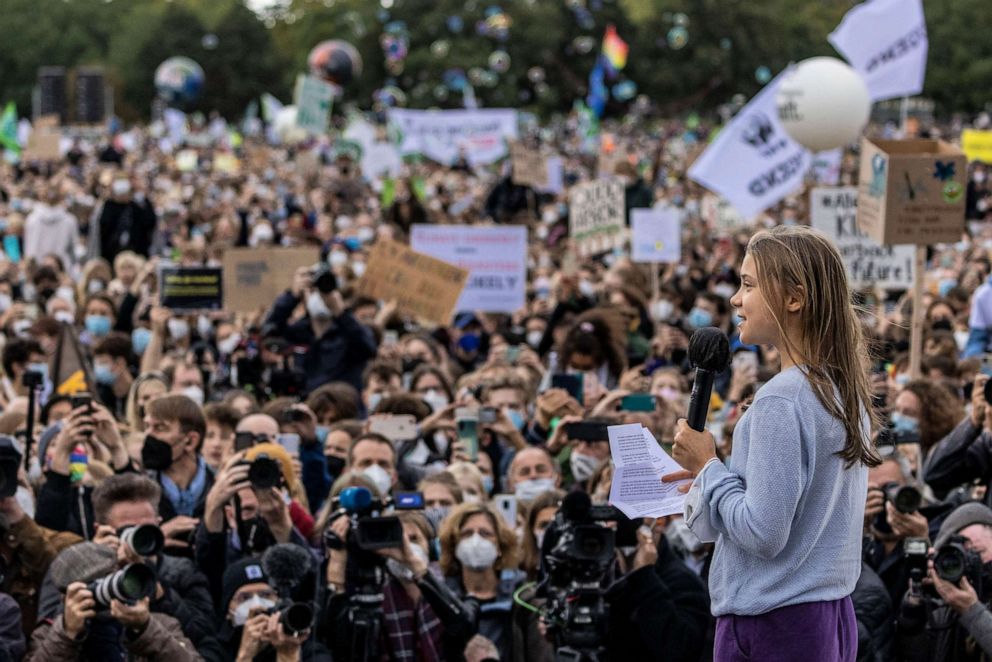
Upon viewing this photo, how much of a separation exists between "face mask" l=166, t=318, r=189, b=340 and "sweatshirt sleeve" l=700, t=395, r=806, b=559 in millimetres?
8851

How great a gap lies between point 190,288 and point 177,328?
0.28 meters

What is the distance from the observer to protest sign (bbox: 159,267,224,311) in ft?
39.8

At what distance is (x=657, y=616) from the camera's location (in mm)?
6023

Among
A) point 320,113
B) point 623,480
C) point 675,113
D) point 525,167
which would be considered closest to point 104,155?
point 320,113

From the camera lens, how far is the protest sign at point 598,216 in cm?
1581

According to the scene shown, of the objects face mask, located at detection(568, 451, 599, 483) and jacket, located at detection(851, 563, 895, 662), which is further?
face mask, located at detection(568, 451, 599, 483)

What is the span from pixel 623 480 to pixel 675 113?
72597 millimetres

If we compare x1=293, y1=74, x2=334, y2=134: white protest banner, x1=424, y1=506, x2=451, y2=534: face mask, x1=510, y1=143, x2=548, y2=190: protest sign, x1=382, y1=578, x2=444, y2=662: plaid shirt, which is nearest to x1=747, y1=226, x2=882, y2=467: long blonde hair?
x1=382, y1=578, x2=444, y2=662: plaid shirt

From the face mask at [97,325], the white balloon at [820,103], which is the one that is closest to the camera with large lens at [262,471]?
the face mask at [97,325]

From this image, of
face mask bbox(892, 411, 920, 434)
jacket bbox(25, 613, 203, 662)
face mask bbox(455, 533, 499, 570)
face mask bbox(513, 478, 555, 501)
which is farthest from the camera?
face mask bbox(892, 411, 920, 434)

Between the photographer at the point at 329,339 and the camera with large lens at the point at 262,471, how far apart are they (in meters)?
4.75

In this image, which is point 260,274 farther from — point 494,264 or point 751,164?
point 751,164

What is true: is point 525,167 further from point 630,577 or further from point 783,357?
point 783,357

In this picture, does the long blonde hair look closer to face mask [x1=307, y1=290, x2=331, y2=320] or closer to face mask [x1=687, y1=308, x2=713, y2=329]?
face mask [x1=307, y1=290, x2=331, y2=320]
